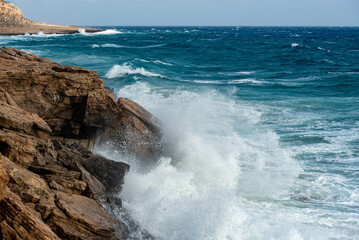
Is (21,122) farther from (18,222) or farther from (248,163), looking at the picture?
(248,163)

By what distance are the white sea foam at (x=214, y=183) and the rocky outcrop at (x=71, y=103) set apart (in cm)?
52

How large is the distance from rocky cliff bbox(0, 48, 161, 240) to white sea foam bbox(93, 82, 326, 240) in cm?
67

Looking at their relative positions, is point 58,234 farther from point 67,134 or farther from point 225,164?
point 225,164

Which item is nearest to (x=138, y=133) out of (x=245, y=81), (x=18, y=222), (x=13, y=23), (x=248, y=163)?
(x=248, y=163)

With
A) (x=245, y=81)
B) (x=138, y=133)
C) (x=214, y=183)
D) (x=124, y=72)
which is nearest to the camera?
(x=214, y=183)

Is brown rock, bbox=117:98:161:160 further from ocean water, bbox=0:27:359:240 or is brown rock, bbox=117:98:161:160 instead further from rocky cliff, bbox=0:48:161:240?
ocean water, bbox=0:27:359:240

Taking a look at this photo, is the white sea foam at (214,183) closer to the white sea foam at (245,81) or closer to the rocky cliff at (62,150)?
the rocky cliff at (62,150)

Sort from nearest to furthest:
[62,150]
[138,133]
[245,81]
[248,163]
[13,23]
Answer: [62,150] < [138,133] < [248,163] < [245,81] < [13,23]

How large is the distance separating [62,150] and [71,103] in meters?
1.96

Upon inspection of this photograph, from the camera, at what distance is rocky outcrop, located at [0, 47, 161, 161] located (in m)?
9.17

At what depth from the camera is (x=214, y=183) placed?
10.7 meters

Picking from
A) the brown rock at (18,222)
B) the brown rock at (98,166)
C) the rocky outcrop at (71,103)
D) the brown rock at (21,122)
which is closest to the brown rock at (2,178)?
the brown rock at (18,222)

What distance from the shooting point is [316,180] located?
11.2m

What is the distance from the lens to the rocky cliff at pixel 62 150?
5.84 m
